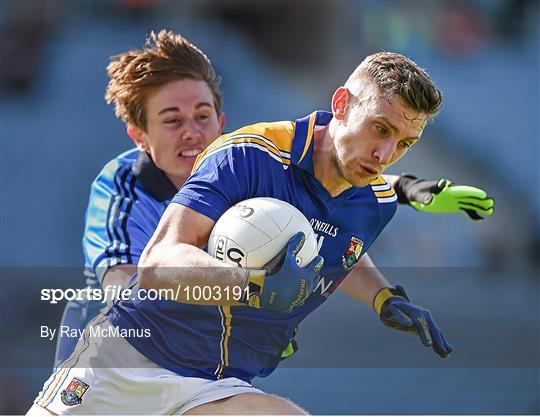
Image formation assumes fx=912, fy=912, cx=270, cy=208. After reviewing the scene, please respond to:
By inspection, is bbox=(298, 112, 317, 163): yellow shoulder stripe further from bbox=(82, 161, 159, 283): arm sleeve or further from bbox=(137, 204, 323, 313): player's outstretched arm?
bbox=(82, 161, 159, 283): arm sleeve

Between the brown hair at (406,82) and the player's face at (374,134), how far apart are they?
0.03m

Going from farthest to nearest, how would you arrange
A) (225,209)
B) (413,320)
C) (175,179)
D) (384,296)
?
(175,179) → (384,296) → (413,320) → (225,209)

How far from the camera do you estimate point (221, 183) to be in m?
3.02

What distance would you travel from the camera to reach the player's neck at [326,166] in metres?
3.28

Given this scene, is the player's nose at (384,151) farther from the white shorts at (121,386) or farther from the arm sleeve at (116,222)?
the arm sleeve at (116,222)

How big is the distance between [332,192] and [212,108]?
1458mm

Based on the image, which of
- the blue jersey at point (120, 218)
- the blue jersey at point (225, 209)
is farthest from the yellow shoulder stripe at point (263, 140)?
the blue jersey at point (120, 218)

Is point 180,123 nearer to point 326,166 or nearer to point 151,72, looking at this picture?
point 151,72

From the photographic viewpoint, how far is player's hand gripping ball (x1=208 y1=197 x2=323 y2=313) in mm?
2785

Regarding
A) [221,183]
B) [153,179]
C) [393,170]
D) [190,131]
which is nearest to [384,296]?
[221,183]

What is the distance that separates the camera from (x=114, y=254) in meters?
4.53

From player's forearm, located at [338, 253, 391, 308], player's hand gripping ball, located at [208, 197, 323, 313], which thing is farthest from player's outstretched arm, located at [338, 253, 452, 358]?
player's hand gripping ball, located at [208, 197, 323, 313]

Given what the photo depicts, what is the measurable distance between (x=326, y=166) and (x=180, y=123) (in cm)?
145

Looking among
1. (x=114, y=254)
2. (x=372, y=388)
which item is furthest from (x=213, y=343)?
(x=372, y=388)
